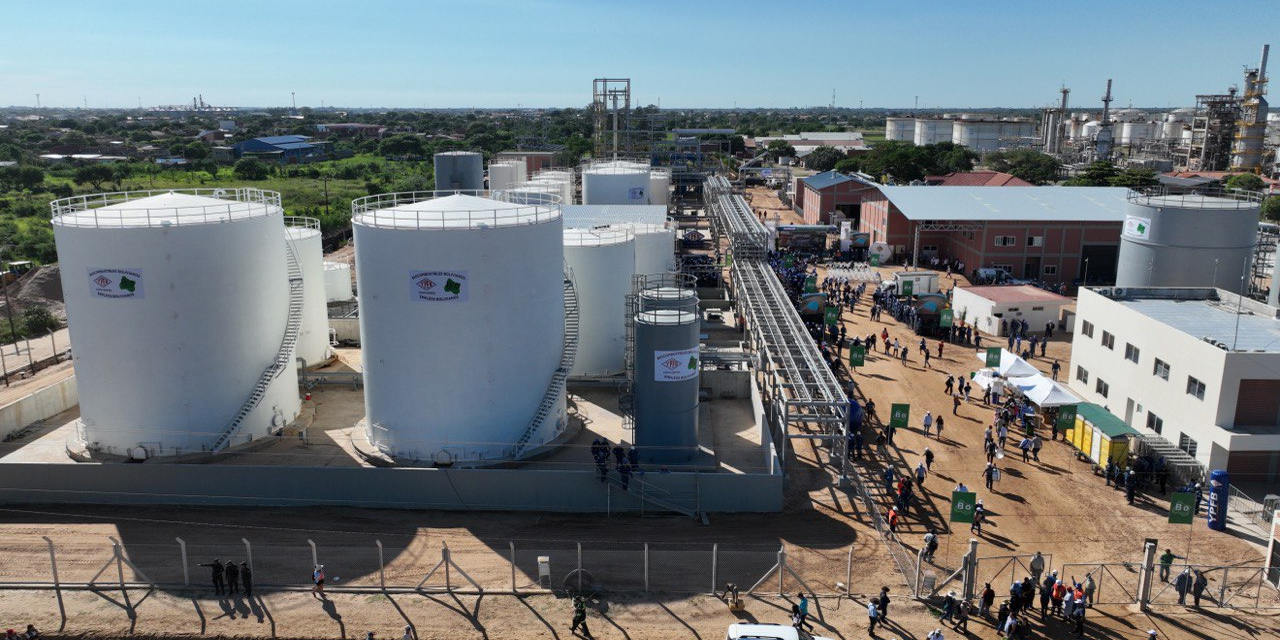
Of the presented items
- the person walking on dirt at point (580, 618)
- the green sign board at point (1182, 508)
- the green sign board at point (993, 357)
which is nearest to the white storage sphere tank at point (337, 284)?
the person walking on dirt at point (580, 618)

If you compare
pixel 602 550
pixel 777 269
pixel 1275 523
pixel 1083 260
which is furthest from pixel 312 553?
pixel 1083 260

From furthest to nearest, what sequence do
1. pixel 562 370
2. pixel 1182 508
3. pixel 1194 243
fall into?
pixel 1194 243 → pixel 562 370 → pixel 1182 508

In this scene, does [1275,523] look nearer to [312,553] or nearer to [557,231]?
[557,231]

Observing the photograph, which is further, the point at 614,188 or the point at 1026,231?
the point at 1026,231

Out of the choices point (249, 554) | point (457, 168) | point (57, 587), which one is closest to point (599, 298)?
point (457, 168)

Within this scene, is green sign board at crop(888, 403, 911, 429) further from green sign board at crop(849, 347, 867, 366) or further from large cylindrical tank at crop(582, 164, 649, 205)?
large cylindrical tank at crop(582, 164, 649, 205)

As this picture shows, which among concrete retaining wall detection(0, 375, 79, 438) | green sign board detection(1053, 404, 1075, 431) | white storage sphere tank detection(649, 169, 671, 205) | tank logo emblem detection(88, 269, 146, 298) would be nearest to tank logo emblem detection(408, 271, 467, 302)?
tank logo emblem detection(88, 269, 146, 298)

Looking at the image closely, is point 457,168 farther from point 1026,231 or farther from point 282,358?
point 1026,231
